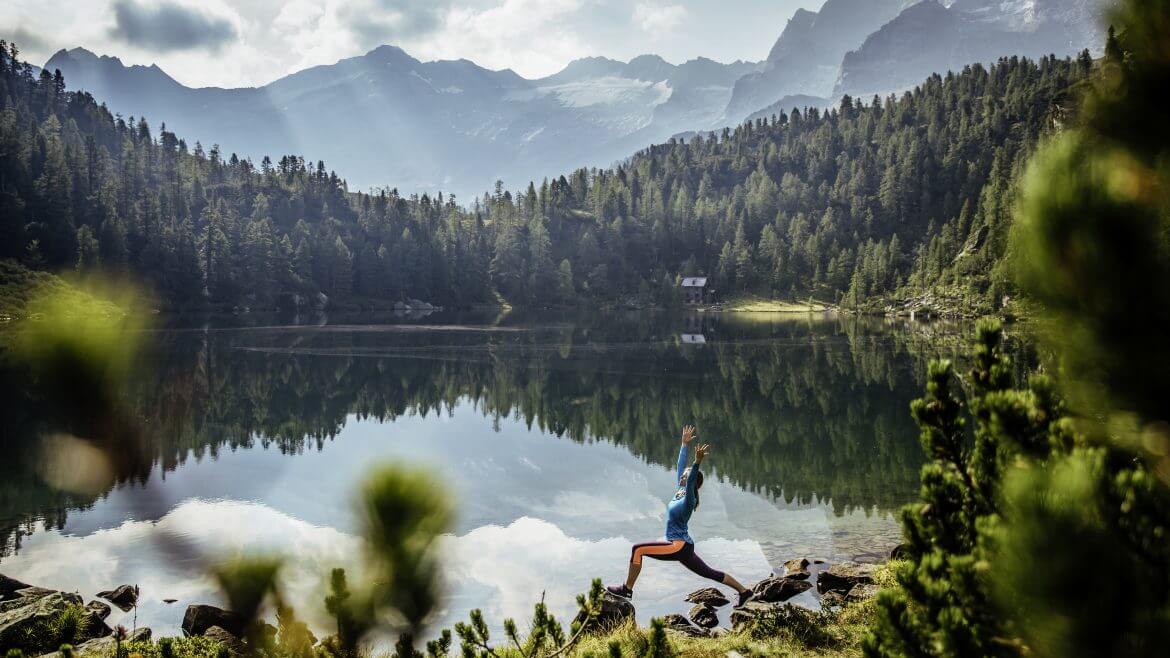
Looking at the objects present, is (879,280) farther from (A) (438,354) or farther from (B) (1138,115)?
(B) (1138,115)

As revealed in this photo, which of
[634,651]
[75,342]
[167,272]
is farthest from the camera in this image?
[167,272]

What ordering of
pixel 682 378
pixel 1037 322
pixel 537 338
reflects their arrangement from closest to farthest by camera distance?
pixel 1037 322
pixel 682 378
pixel 537 338

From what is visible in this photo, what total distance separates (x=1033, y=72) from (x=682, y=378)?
198543mm

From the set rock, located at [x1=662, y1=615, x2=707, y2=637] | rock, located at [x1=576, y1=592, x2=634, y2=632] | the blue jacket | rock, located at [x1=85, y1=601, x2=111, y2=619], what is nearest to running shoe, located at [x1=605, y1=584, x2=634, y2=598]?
rock, located at [x1=576, y1=592, x2=634, y2=632]

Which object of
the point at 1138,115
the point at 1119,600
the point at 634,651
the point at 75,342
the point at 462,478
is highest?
the point at 1138,115

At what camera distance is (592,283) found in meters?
186

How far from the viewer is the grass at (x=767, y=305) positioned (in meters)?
160

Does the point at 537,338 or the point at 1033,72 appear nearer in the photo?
the point at 537,338

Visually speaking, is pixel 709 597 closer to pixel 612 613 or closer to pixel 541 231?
pixel 612 613

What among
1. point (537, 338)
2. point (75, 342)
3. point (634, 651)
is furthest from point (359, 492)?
point (537, 338)

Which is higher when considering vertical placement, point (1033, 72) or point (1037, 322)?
point (1033, 72)

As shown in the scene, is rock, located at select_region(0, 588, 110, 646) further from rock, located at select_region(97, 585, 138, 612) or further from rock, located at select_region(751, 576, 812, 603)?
rock, located at select_region(751, 576, 812, 603)

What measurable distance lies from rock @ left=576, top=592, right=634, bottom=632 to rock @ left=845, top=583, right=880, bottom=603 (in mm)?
4114

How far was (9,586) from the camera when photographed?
48.6 feet
